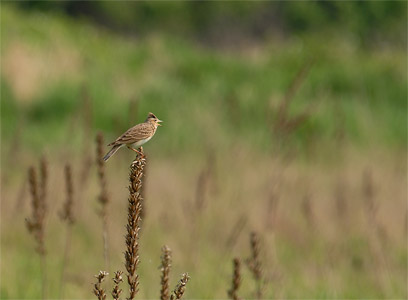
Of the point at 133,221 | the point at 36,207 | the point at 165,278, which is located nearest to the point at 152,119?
the point at 133,221

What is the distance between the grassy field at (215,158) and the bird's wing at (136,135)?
1008 mm

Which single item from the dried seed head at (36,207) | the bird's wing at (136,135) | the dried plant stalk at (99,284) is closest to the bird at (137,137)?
the bird's wing at (136,135)

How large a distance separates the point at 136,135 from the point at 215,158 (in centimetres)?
589

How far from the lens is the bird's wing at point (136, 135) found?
1380mm

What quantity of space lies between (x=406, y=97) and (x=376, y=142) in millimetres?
3325

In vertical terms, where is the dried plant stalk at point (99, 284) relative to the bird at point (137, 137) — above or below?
below

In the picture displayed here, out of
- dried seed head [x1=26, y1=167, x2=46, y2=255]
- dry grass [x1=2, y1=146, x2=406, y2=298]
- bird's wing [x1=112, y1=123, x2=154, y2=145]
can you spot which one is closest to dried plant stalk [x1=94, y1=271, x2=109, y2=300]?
bird's wing [x1=112, y1=123, x2=154, y2=145]

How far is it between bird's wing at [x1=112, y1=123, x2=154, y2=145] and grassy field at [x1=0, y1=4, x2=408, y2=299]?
1008 millimetres

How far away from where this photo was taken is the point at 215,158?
23.9 ft

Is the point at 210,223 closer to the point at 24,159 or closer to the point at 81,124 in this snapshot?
the point at 24,159

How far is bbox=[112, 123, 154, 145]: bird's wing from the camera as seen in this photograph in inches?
54.3

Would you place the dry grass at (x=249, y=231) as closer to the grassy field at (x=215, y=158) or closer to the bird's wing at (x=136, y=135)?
the grassy field at (x=215, y=158)

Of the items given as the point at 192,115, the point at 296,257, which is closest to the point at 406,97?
the point at 192,115

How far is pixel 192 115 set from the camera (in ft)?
34.4
